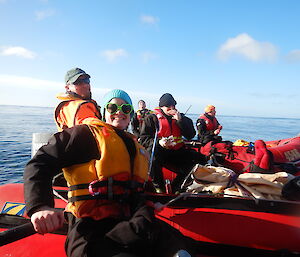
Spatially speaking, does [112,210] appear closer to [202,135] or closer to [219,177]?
[219,177]

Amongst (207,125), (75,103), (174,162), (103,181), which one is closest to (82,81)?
(75,103)

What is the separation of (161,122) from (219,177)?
1653 millimetres

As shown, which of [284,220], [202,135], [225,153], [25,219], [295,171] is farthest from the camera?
[202,135]

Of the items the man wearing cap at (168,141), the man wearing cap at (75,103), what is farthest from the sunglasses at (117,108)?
the man wearing cap at (168,141)

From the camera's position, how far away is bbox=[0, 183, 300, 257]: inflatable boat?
158 centimetres

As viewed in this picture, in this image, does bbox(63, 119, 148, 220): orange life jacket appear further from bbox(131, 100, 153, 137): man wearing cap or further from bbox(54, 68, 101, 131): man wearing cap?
bbox(131, 100, 153, 137): man wearing cap

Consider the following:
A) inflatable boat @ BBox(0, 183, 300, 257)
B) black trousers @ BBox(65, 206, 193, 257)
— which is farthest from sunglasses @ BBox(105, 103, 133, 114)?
inflatable boat @ BBox(0, 183, 300, 257)

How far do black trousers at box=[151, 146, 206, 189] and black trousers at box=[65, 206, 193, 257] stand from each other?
1.96 metres

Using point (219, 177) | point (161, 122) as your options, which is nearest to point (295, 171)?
point (219, 177)

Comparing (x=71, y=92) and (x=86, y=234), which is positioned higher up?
(x=71, y=92)

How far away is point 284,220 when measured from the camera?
168cm

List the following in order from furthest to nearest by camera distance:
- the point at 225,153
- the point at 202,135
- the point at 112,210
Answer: the point at 202,135, the point at 225,153, the point at 112,210

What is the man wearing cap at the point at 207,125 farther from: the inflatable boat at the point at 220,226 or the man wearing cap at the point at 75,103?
the inflatable boat at the point at 220,226

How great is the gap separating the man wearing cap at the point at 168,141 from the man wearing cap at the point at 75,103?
1053 mm
